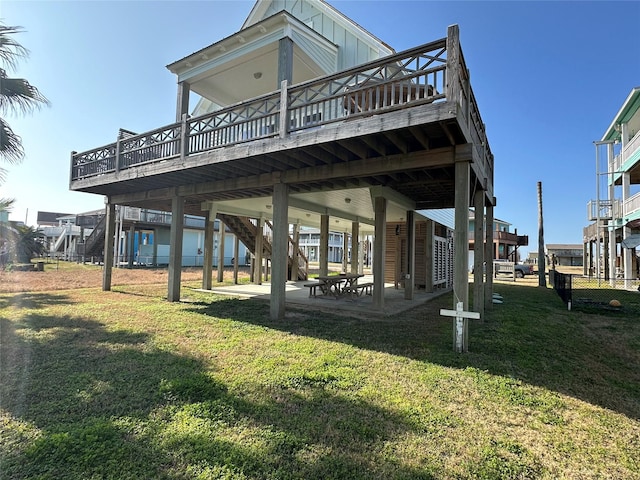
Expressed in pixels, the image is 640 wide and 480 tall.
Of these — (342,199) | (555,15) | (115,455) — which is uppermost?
(555,15)

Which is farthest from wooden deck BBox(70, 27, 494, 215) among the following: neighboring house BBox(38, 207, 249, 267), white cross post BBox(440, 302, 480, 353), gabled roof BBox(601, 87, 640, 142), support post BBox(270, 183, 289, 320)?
neighboring house BBox(38, 207, 249, 267)

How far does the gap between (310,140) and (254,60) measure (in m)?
5.20

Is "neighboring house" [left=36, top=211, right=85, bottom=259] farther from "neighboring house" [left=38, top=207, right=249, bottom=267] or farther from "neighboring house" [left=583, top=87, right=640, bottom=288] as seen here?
"neighboring house" [left=583, top=87, right=640, bottom=288]

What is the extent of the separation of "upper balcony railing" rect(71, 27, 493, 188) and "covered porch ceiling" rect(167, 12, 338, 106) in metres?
1.48

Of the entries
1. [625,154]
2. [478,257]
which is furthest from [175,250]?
[625,154]

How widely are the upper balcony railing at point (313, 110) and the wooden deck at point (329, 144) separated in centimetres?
2

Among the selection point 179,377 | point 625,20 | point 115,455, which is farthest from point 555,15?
point 115,455

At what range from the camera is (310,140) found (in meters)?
5.30

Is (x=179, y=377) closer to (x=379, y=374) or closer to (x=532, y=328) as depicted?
(x=379, y=374)

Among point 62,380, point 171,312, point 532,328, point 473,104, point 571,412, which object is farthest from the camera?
point 171,312

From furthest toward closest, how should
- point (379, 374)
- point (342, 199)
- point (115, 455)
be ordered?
point (342, 199)
point (379, 374)
point (115, 455)

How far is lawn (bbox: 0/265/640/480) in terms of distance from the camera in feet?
7.62

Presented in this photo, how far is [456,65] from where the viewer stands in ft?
13.8

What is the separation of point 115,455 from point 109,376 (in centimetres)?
174
